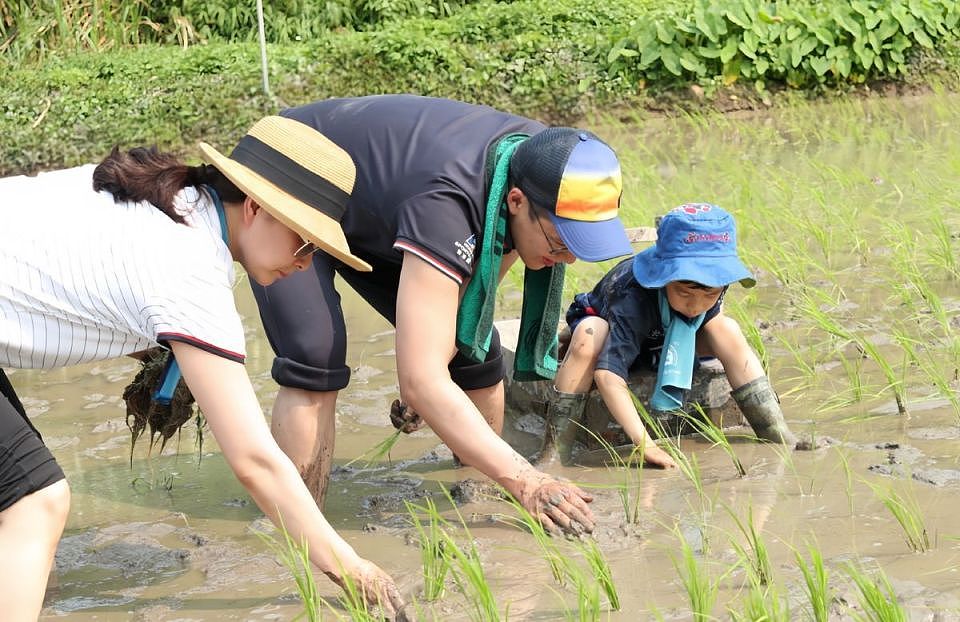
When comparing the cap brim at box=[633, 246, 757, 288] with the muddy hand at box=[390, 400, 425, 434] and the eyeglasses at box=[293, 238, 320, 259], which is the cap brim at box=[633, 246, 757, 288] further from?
the eyeglasses at box=[293, 238, 320, 259]

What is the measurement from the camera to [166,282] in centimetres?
214

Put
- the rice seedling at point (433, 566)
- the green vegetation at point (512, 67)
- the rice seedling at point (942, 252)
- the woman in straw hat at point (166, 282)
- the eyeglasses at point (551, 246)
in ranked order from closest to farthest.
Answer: the woman in straw hat at point (166, 282) → the rice seedling at point (433, 566) → the eyeglasses at point (551, 246) → the rice seedling at point (942, 252) → the green vegetation at point (512, 67)

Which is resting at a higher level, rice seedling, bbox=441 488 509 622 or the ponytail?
the ponytail

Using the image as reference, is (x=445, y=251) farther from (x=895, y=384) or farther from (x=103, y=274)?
(x=895, y=384)

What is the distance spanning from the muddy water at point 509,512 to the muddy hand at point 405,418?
136mm

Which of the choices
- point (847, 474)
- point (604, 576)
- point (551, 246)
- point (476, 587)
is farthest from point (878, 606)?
point (551, 246)

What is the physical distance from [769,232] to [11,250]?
3.47 m

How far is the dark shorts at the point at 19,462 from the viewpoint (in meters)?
2.16

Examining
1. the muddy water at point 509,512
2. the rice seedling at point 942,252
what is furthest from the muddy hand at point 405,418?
the rice seedling at point 942,252

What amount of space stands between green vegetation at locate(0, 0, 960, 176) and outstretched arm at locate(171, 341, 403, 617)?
688cm

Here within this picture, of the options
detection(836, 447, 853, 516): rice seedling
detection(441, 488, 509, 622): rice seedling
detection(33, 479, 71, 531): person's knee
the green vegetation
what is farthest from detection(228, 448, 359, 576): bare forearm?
the green vegetation

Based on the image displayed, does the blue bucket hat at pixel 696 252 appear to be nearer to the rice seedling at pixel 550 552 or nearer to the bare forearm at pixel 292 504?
the rice seedling at pixel 550 552

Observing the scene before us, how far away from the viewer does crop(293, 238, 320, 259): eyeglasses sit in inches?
88.7

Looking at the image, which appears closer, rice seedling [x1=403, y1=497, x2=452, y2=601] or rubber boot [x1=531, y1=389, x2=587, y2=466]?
rice seedling [x1=403, y1=497, x2=452, y2=601]
